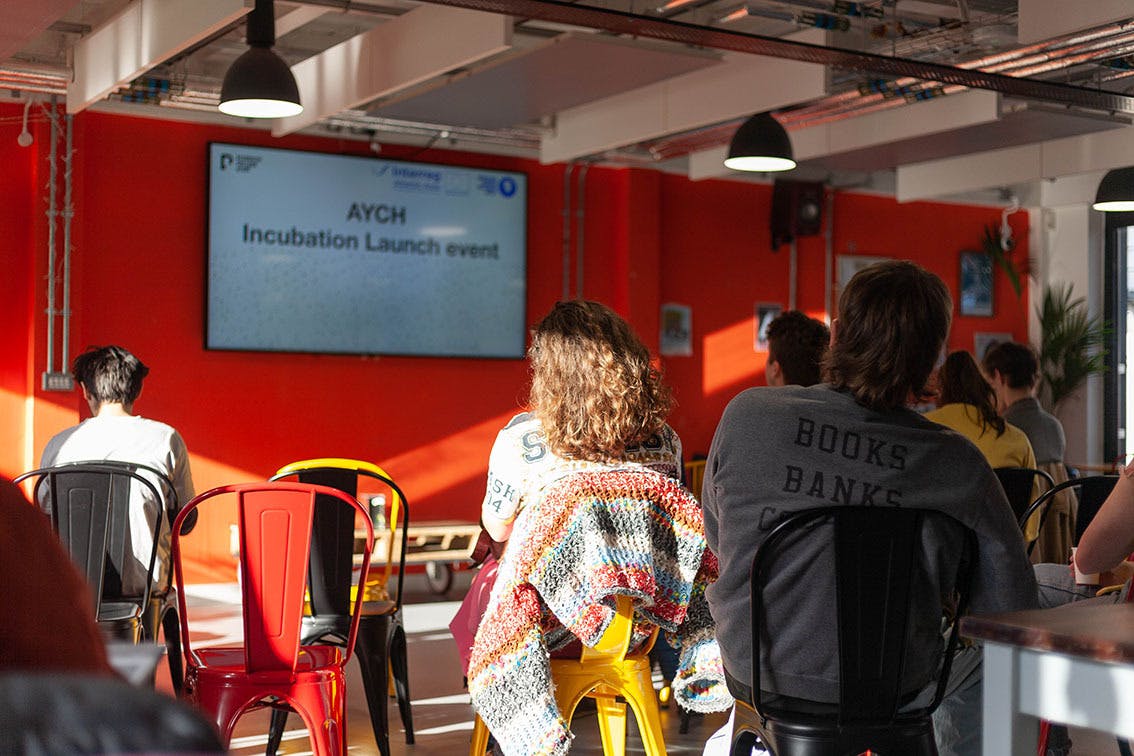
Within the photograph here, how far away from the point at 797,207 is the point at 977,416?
4.99 meters

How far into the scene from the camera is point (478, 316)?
8438 mm

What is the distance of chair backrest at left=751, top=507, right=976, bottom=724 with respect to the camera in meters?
2.24

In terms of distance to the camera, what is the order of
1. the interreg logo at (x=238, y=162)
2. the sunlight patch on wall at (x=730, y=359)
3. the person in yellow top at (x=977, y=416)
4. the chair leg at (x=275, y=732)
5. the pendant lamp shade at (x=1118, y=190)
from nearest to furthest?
1. the chair leg at (x=275, y=732)
2. the person in yellow top at (x=977, y=416)
3. the pendant lamp shade at (x=1118, y=190)
4. the interreg logo at (x=238, y=162)
5. the sunlight patch on wall at (x=730, y=359)

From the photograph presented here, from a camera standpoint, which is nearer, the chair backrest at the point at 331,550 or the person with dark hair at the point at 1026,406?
the chair backrest at the point at 331,550

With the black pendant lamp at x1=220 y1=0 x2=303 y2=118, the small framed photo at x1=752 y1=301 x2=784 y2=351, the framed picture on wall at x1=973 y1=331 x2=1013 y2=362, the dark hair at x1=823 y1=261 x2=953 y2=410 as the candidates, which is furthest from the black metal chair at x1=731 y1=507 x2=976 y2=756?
the framed picture on wall at x1=973 y1=331 x2=1013 y2=362

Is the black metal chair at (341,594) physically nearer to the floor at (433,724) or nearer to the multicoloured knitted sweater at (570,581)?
the floor at (433,724)

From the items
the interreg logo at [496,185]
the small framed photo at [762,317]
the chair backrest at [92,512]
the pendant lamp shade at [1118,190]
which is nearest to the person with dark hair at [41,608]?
the chair backrest at [92,512]

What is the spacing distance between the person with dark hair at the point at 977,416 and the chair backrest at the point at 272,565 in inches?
96.9

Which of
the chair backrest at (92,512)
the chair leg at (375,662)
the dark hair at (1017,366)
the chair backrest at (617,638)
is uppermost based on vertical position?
the dark hair at (1017,366)

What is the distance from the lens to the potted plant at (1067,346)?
→ 32.4ft

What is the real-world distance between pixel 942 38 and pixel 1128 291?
5131 mm

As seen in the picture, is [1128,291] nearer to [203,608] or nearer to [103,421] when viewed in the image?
[203,608]

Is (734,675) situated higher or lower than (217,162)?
lower

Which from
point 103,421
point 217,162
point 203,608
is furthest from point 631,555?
point 217,162
